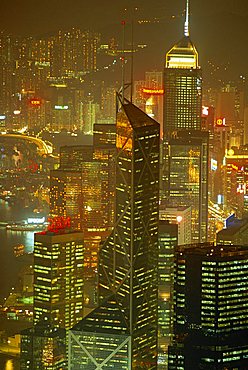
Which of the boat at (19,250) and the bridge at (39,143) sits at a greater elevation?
the bridge at (39,143)

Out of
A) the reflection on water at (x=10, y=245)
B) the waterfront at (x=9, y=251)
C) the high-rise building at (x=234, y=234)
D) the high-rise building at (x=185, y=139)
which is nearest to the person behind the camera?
the waterfront at (x=9, y=251)

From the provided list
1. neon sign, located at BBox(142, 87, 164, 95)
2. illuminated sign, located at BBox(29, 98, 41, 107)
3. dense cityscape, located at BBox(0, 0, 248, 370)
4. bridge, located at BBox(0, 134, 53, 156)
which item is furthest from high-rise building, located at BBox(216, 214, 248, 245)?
illuminated sign, located at BBox(29, 98, 41, 107)

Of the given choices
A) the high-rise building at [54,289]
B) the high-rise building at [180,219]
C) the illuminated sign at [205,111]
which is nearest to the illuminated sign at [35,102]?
the illuminated sign at [205,111]

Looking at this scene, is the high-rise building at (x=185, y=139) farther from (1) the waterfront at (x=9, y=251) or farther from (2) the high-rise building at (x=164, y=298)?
(2) the high-rise building at (x=164, y=298)

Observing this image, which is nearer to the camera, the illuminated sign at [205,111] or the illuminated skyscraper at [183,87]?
the illuminated skyscraper at [183,87]

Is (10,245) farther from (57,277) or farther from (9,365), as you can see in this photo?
(9,365)

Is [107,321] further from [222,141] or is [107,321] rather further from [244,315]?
[222,141]

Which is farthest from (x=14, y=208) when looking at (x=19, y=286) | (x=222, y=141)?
(x=19, y=286)

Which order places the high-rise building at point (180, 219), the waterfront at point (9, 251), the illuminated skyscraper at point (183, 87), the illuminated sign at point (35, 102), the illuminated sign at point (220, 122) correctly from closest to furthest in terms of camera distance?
the waterfront at point (9, 251) → the high-rise building at point (180, 219) → the illuminated skyscraper at point (183, 87) → the illuminated sign at point (220, 122) → the illuminated sign at point (35, 102)

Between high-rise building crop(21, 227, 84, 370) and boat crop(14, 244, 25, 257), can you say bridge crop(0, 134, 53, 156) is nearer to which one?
boat crop(14, 244, 25, 257)
